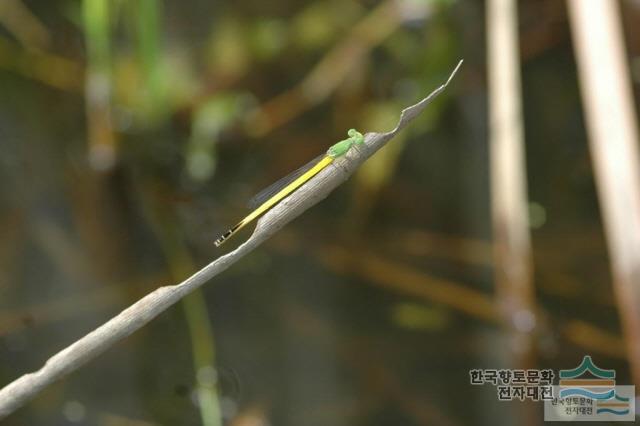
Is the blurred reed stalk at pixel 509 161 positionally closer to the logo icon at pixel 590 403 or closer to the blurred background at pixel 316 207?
the blurred background at pixel 316 207

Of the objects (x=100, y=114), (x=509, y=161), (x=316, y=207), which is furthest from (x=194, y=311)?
(x=509, y=161)

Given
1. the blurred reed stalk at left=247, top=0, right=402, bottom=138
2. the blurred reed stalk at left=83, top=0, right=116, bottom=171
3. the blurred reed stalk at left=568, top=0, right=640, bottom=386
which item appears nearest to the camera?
the blurred reed stalk at left=568, top=0, right=640, bottom=386

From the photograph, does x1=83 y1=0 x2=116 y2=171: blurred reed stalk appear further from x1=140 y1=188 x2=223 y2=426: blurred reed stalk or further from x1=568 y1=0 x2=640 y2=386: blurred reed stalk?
x1=568 y1=0 x2=640 y2=386: blurred reed stalk

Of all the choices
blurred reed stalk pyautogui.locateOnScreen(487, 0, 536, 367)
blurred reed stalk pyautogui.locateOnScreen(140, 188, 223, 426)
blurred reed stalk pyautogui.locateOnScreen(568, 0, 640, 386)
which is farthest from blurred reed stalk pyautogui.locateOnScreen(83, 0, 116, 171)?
blurred reed stalk pyautogui.locateOnScreen(568, 0, 640, 386)

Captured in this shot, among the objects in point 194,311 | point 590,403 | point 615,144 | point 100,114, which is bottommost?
point 590,403

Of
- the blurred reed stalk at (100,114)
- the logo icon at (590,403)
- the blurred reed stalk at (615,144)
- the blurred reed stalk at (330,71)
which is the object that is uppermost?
the blurred reed stalk at (330,71)

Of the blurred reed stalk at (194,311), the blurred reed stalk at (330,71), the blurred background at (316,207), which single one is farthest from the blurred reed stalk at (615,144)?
the blurred reed stalk at (330,71)

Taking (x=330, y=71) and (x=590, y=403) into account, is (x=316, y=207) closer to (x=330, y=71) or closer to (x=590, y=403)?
(x=330, y=71)
